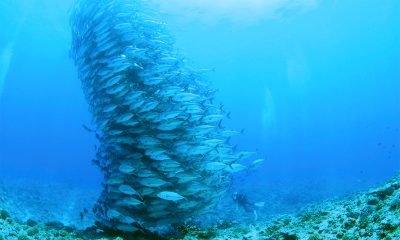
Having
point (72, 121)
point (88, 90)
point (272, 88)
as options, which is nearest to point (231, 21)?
point (88, 90)

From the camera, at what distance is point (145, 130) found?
25.5 feet

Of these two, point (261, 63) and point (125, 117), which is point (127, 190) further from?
point (261, 63)

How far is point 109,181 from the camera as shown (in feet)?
25.0

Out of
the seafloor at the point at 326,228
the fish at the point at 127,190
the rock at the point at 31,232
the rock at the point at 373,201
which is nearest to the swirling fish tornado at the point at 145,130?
the fish at the point at 127,190

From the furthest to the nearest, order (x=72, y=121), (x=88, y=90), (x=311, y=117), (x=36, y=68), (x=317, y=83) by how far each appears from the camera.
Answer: (x=311, y=117) → (x=72, y=121) → (x=317, y=83) → (x=36, y=68) → (x=88, y=90)

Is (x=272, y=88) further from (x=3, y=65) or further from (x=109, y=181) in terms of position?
(x=109, y=181)

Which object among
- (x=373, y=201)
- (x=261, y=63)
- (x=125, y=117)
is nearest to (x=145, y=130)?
(x=125, y=117)

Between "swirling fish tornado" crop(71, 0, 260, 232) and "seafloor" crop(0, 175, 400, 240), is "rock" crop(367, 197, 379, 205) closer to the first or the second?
"seafloor" crop(0, 175, 400, 240)

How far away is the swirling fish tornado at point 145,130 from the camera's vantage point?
750 centimetres

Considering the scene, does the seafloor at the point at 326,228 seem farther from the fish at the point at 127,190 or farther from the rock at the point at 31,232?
the fish at the point at 127,190

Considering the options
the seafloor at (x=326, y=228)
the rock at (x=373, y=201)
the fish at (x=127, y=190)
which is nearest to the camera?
the seafloor at (x=326, y=228)

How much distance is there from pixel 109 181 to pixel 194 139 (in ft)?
6.71

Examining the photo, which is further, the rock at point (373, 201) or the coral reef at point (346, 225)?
the rock at point (373, 201)

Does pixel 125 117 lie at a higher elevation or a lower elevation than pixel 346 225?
higher
